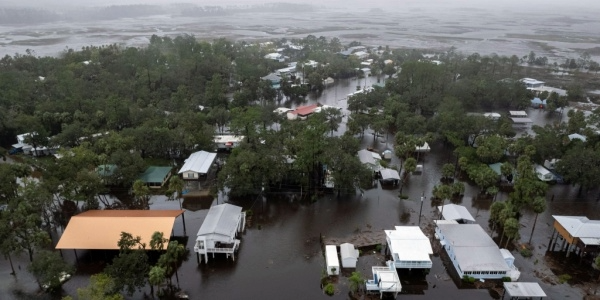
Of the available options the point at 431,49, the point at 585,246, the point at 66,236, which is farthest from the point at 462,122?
the point at 431,49

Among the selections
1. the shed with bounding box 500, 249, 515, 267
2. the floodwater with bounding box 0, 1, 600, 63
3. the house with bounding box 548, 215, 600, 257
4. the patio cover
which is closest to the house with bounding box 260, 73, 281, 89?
the patio cover

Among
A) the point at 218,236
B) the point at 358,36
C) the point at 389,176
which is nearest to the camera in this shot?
the point at 218,236

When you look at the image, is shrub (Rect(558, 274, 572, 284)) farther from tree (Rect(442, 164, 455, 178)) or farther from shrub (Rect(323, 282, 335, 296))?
shrub (Rect(323, 282, 335, 296))

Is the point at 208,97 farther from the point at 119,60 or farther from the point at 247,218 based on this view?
the point at 247,218

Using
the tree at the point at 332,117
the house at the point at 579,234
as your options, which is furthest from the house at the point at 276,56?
the house at the point at 579,234

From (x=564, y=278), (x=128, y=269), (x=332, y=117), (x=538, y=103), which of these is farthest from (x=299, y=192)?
(x=538, y=103)

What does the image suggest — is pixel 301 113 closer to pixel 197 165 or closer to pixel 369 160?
pixel 369 160
